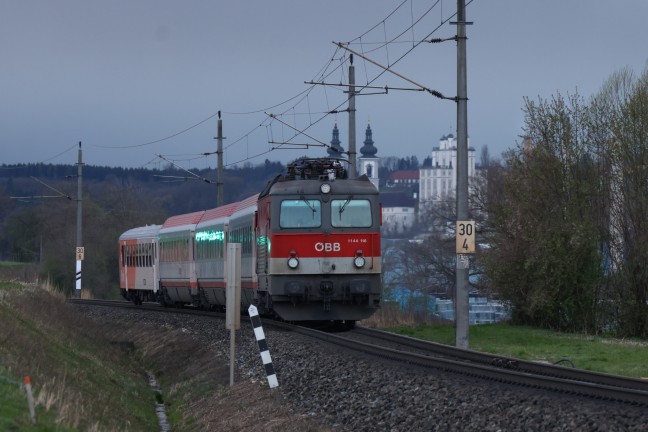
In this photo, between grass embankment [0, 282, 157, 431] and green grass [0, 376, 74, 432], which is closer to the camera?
green grass [0, 376, 74, 432]

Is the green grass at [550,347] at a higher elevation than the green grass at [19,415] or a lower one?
lower

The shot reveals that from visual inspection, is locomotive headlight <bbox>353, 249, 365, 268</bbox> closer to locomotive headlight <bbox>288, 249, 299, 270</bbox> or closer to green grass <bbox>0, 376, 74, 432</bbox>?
locomotive headlight <bbox>288, 249, 299, 270</bbox>

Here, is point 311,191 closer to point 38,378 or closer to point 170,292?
Result: point 38,378

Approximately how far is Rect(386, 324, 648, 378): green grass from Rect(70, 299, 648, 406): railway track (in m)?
1.52

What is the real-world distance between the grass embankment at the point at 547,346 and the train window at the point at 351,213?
294cm

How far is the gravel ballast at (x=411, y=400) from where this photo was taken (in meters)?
11.7

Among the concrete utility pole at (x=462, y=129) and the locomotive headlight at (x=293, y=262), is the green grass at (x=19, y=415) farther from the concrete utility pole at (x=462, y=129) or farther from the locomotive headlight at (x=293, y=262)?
the locomotive headlight at (x=293, y=262)

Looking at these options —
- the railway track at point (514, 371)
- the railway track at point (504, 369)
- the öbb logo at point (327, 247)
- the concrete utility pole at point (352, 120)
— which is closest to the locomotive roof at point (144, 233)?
the concrete utility pole at point (352, 120)

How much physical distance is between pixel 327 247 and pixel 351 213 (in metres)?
0.99

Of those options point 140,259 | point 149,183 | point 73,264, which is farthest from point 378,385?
point 149,183

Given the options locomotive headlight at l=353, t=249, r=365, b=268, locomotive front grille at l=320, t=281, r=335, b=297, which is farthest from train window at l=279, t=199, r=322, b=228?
locomotive front grille at l=320, t=281, r=335, b=297

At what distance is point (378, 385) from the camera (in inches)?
616

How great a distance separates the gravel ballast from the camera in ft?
38.3

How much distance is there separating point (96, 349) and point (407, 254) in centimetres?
6189
